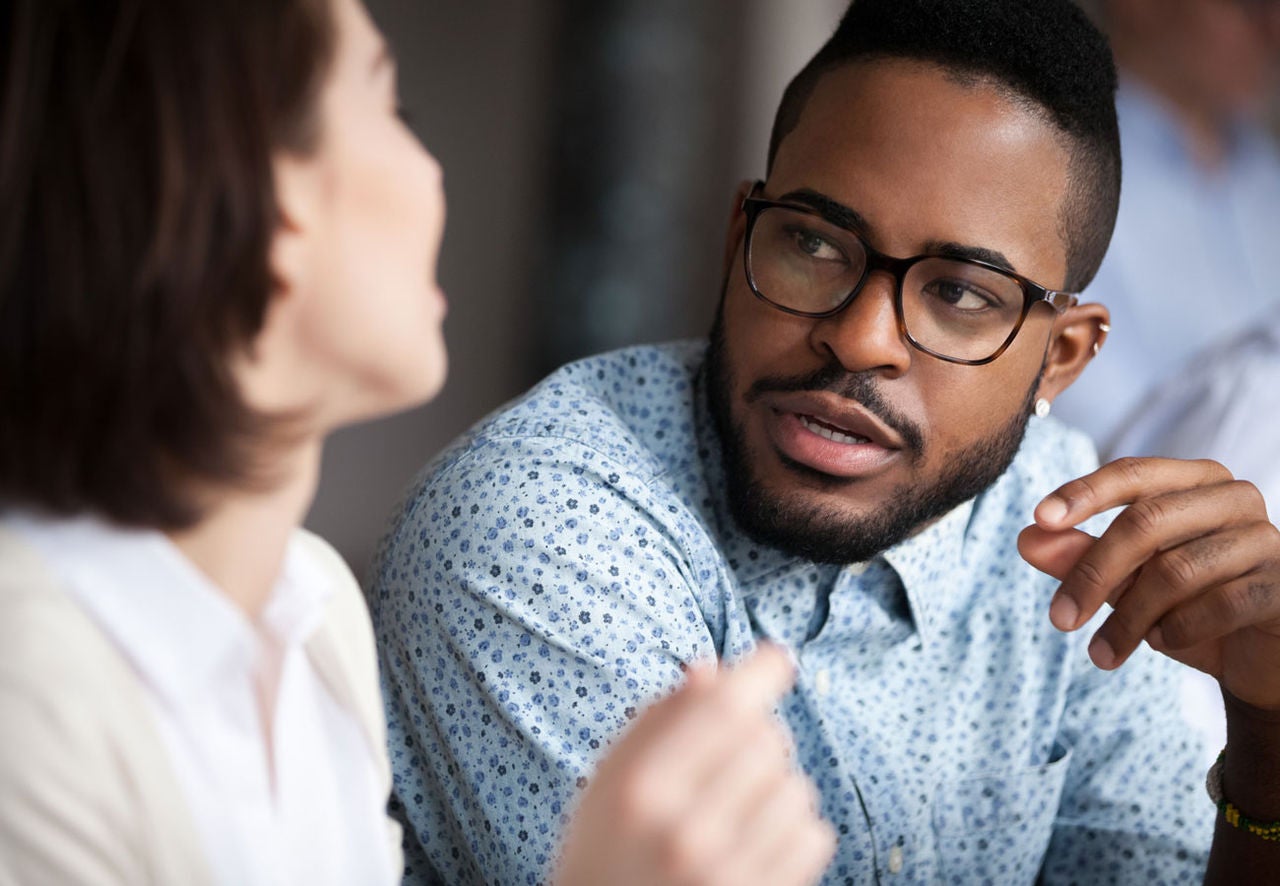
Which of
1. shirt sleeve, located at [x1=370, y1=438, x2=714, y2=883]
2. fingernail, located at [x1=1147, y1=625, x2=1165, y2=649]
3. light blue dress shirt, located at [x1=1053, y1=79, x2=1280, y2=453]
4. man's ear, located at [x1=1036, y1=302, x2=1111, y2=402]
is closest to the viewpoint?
shirt sleeve, located at [x1=370, y1=438, x2=714, y2=883]

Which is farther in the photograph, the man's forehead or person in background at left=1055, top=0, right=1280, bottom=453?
person in background at left=1055, top=0, right=1280, bottom=453

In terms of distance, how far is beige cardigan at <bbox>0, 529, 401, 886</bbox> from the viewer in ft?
1.98

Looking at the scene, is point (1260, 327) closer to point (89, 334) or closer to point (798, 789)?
point (798, 789)

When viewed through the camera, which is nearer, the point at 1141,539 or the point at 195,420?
the point at 195,420

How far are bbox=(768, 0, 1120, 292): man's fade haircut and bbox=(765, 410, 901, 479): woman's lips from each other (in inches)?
11.0

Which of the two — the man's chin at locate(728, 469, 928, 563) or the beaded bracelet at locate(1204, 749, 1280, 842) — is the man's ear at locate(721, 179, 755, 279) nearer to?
the man's chin at locate(728, 469, 928, 563)

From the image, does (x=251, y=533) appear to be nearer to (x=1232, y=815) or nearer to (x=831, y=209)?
(x=831, y=209)

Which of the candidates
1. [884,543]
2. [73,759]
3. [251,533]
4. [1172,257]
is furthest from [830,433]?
[1172,257]

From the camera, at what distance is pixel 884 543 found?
1.23m

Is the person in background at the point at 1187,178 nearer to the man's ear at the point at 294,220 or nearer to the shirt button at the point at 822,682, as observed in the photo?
the shirt button at the point at 822,682

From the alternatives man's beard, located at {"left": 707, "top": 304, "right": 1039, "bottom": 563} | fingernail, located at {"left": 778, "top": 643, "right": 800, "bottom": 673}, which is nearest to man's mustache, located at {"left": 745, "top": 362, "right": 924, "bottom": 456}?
man's beard, located at {"left": 707, "top": 304, "right": 1039, "bottom": 563}

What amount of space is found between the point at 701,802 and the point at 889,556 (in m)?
0.71

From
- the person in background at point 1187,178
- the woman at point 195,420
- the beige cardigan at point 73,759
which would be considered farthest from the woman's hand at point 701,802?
the person in background at point 1187,178

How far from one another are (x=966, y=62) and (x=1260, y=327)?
1.01 metres
